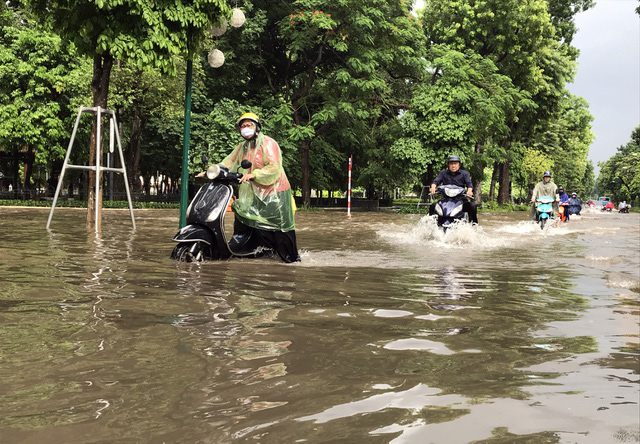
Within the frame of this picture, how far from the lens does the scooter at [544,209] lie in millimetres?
17594

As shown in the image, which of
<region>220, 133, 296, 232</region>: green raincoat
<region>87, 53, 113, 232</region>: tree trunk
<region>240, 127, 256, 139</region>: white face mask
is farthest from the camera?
<region>87, 53, 113, 232</region>: tree trunk

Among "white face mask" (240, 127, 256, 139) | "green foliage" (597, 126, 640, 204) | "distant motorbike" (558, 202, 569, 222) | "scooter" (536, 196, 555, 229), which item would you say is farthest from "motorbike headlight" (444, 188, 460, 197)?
"green foliage" (597, 126, 640, 204)

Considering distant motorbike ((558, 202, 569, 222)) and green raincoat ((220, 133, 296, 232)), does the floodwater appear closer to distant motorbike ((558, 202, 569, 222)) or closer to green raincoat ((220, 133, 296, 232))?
green raincoat ((220, 133, 296, 232))

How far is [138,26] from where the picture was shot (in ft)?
42.5

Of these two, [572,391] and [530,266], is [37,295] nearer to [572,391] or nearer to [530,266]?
[572,391]

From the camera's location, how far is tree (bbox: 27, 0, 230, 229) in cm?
1272

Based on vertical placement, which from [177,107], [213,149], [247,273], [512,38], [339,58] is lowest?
[247,273]

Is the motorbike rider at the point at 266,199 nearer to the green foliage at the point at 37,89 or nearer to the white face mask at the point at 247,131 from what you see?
the white face mask at the point at 247,131

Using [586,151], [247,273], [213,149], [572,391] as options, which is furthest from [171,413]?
[586,151]

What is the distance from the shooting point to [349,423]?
A: 2.49m

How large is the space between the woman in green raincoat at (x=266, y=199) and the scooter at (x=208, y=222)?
10.6 inches

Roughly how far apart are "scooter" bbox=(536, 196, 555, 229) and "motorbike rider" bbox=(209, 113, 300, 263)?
11.2 meters

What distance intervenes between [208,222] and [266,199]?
2.60 ft

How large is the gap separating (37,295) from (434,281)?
375 centimetres
